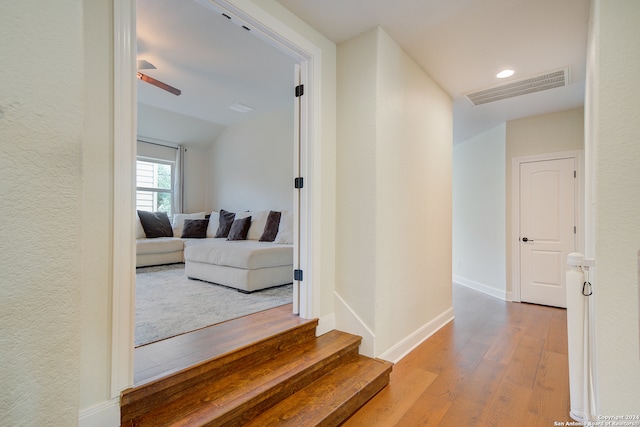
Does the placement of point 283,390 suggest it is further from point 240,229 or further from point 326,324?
point 240,229

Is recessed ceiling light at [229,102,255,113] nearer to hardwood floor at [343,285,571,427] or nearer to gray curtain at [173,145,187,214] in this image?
gray curtain at [173,145,187,214]

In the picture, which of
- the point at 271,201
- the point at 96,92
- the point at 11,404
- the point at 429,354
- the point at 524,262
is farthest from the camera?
the point at 271,201

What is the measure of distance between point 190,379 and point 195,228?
4300mm

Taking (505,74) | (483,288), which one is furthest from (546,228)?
(505,74)

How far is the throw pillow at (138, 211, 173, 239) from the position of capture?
5117mm

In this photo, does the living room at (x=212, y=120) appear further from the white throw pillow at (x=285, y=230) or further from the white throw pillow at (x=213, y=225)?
the white throw pillow at (x=285, y=230)

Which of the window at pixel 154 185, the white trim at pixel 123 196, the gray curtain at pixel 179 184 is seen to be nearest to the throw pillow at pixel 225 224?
the gray curtain at pixel 179 184

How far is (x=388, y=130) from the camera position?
232 centimetres

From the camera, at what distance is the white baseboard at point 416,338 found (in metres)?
2.37

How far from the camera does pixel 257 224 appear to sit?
475cm

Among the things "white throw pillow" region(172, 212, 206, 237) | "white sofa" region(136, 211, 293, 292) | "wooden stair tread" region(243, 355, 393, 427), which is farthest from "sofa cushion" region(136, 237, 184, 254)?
"wooden stair tread" region(243, 355, 393, 427)

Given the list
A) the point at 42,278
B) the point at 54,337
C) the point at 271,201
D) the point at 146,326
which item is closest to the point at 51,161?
the point at 42,278

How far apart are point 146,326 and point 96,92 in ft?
5.35

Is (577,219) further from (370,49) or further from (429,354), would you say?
(370,49)
